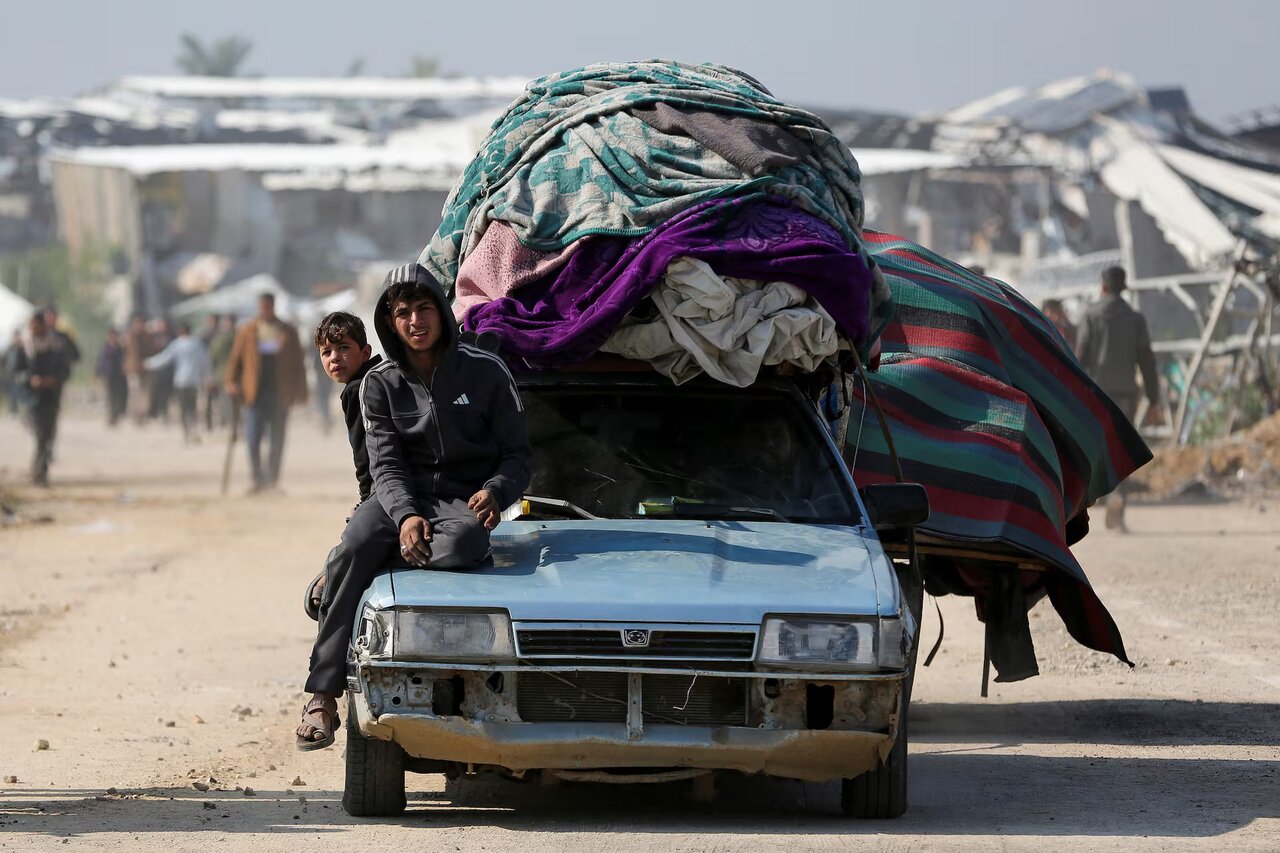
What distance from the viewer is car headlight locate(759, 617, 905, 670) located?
18.4ft

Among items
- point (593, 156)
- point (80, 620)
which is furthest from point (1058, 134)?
point (593, 156)

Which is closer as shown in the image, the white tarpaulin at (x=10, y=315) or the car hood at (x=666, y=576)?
the car hood at (x=666, y=576)

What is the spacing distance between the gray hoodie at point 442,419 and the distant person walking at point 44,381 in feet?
54.4

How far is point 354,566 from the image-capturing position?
597 centimetres

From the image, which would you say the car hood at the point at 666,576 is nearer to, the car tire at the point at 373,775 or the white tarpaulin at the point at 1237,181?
the car tire at the point at 373,775

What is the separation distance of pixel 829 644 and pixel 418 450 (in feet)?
4.90

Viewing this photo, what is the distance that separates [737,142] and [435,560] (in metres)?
2.32

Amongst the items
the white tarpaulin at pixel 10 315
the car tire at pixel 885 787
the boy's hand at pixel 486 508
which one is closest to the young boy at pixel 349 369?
the boy's hand at pixel 486 508

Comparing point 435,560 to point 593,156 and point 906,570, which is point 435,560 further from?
point 906,570

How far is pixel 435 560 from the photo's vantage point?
A: 5895 millimetres

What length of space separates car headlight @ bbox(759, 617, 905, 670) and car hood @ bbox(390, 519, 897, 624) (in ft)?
Answer: 0.15

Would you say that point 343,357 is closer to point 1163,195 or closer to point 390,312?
point 390,312

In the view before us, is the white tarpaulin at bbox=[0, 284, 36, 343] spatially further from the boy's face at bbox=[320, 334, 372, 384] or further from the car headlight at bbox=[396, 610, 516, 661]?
the car headlight at bbox=[396, 610, 516, 661]

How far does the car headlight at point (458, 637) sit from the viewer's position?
220 inches
